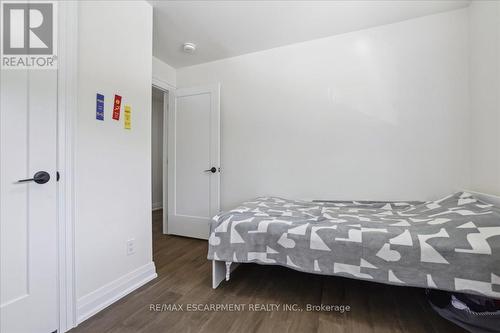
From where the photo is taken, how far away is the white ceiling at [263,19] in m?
2.01

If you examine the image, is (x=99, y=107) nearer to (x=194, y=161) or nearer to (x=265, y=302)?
(x=194, y=161)

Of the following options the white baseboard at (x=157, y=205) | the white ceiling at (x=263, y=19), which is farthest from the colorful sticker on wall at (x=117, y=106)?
the white baseboard at (x=157, y=205)

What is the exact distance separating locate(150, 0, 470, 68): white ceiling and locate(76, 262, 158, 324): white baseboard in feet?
7.81

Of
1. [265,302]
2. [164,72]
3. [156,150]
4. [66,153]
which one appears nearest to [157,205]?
[156,150]

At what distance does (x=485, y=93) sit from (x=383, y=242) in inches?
63.4

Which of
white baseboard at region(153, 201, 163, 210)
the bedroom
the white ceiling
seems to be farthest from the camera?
white baseboard at region(153, 201, 163, 210)

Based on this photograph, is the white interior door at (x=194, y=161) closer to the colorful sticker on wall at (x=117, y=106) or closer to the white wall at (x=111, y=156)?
the white wall at (x=111, y=156)

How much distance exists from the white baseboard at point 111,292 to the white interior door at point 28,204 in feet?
0.49

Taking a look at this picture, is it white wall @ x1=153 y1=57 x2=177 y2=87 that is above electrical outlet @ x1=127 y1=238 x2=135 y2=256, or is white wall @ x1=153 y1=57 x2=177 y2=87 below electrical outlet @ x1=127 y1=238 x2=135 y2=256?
above

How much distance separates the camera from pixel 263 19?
7.23 ft

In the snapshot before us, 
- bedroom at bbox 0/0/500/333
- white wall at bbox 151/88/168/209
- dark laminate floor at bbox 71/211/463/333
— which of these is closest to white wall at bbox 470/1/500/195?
bedroom at bbox 0/0/500/333

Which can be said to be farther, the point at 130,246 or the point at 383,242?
the point at 130,246

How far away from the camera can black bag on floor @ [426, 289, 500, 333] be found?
119cm

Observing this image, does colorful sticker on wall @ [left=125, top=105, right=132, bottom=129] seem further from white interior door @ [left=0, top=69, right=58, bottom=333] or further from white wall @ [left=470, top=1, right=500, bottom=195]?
white wall @ [left=470, top=1, right=500, bottom=195]
